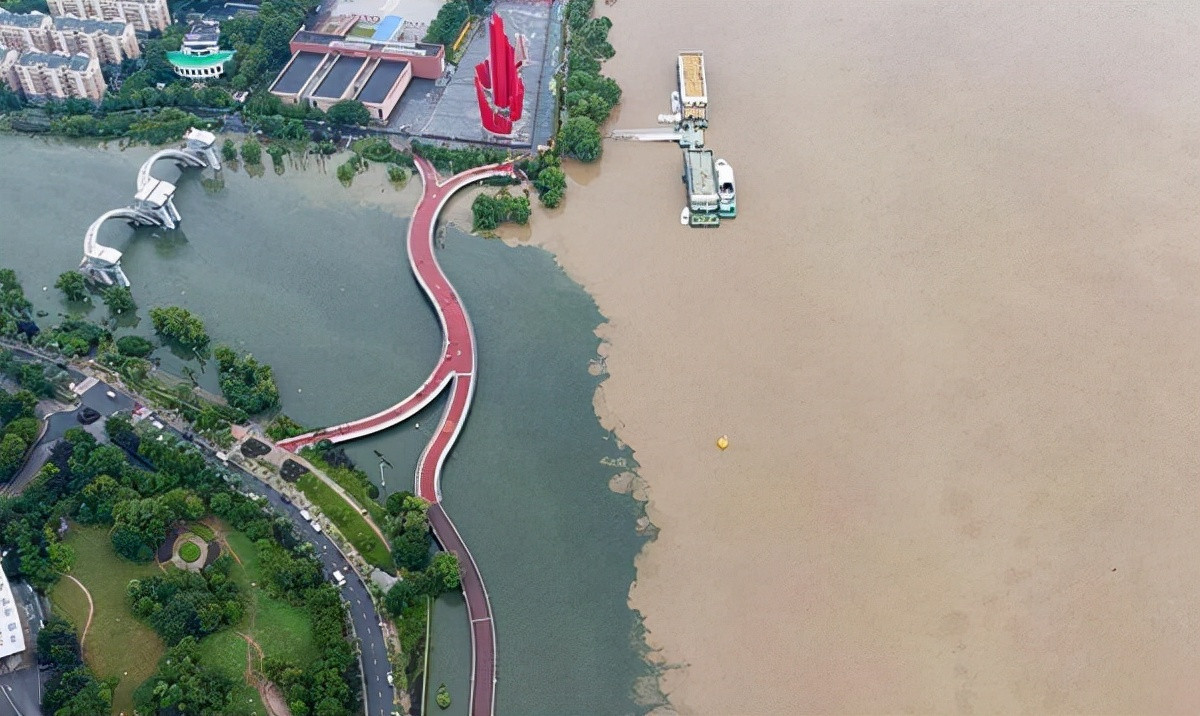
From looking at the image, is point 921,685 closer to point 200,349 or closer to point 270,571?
point 270,571

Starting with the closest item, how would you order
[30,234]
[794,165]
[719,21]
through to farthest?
1. [30,234]
2. [794,165]
3. [719,21]

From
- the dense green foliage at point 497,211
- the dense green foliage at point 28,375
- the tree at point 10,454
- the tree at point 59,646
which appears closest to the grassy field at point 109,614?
the tree at point 59,646

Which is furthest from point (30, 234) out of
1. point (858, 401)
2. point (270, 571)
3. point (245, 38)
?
point (858, 401)

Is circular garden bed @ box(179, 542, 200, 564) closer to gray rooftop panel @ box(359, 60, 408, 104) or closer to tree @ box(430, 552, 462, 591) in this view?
tree @ box(430, 552, 462, 591)

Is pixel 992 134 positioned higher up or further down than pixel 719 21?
further down

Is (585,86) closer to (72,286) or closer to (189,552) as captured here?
(72,286)

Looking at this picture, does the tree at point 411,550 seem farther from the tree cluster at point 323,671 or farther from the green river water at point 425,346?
the tree cluster at point 323,671
